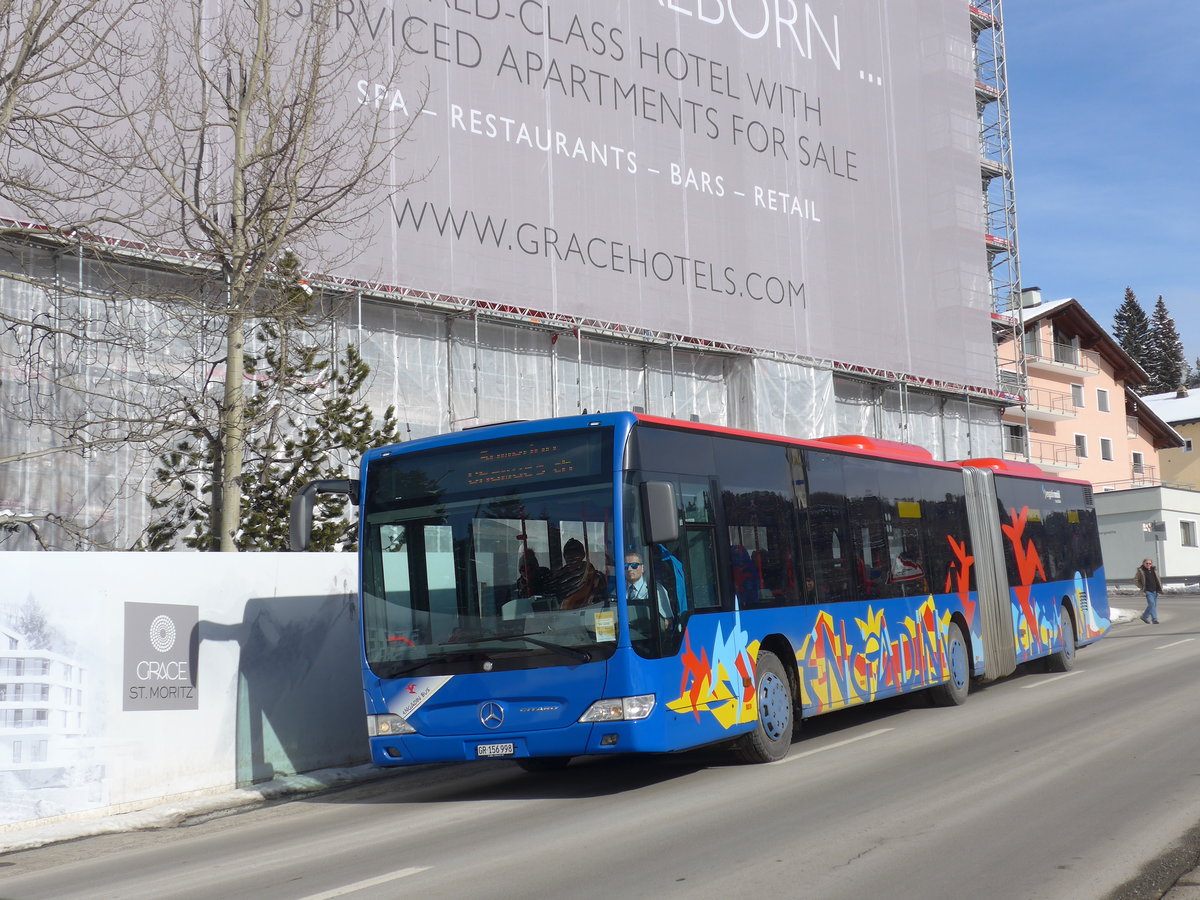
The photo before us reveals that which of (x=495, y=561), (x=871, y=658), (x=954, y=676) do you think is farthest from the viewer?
(x=954, y=676)

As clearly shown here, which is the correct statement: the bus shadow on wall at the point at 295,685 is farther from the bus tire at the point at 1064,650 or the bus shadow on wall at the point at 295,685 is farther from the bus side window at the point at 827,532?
the bus tire at the point at 1064,650

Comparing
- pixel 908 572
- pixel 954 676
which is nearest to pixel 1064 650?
pixel 954 676

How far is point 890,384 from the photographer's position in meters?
36.4

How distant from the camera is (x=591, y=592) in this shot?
9703mm

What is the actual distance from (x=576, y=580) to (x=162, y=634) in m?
3.88

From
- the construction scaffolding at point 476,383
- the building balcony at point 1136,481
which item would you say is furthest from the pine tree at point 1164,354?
the construction scaffolding at point 476,383

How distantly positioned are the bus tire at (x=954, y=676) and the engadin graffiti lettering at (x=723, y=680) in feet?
17.0

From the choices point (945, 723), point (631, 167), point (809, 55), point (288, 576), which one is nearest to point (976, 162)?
point (809, 55)

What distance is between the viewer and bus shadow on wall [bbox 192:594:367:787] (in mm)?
11961

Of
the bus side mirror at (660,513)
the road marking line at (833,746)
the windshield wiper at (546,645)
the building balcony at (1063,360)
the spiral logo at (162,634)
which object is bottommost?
the road marking line at (833,746)

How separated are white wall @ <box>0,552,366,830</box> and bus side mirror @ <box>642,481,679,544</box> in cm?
440

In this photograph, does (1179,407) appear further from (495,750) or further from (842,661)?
(495,750)

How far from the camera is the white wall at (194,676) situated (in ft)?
33.3

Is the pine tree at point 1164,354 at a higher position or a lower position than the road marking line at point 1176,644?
higher
